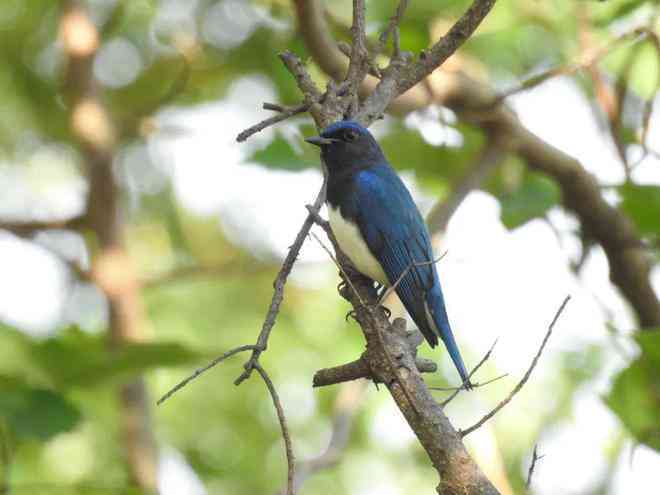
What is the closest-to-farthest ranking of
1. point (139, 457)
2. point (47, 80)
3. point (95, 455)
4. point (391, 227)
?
point (391, 227) < point (139, 457) < point (95, 455) < point (47, 80)

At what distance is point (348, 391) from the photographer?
5.79 metres

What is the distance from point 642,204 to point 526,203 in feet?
2.43

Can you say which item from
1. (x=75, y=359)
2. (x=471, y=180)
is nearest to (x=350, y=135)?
(x=471, y=180)

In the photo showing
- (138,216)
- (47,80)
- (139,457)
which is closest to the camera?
(139,457)

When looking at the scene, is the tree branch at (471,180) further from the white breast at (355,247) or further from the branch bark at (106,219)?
the branch bark at (106,219)

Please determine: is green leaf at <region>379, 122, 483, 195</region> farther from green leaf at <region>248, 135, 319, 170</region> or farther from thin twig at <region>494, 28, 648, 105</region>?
green leaf at <region>248, 135, 319, 170</region>

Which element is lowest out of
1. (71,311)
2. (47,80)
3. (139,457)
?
(139,457)

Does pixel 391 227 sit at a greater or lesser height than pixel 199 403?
lesser

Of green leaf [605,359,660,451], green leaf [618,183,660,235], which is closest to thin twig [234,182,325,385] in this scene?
green leaf [605,359,660,451]

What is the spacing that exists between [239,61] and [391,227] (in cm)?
338

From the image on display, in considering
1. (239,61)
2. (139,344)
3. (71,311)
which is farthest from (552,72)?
(71,311)

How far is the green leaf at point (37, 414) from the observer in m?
4.97

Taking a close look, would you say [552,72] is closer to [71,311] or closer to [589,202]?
[589,202]

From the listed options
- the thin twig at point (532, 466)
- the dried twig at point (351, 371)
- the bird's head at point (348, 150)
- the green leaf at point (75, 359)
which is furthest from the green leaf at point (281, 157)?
the thin twig at point (532, 466)
